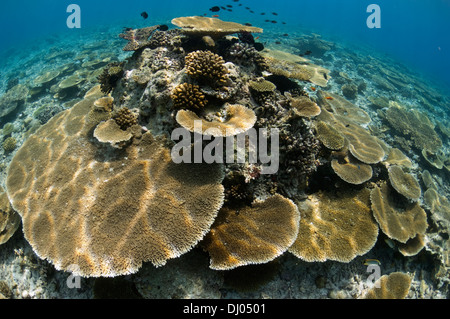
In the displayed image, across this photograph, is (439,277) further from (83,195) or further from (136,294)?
(83,195)

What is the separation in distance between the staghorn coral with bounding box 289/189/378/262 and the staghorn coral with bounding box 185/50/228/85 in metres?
3.05

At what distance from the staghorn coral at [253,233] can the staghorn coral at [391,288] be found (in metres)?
2.44

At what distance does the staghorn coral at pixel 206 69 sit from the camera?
13.3 ft

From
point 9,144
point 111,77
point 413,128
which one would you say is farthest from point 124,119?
point 413,128

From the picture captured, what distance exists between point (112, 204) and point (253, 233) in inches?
94.6

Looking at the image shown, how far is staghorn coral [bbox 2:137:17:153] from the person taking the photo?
10.1 m

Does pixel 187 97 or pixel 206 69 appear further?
pixel 206 69

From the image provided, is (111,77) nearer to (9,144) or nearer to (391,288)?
(391,288)

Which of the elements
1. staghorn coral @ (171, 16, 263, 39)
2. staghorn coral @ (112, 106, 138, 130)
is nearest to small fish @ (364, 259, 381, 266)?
staghorn coral @ (112, 106, 138, 130)

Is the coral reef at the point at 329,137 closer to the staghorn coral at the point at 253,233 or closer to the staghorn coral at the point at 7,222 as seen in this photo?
the staghorn coral at the point at 253,233

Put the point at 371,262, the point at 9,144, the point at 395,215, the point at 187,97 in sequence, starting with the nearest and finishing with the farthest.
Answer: the point at 187,97, the point at 371,262, the point at 395,215, the point at 9,144

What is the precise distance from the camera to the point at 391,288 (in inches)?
182
